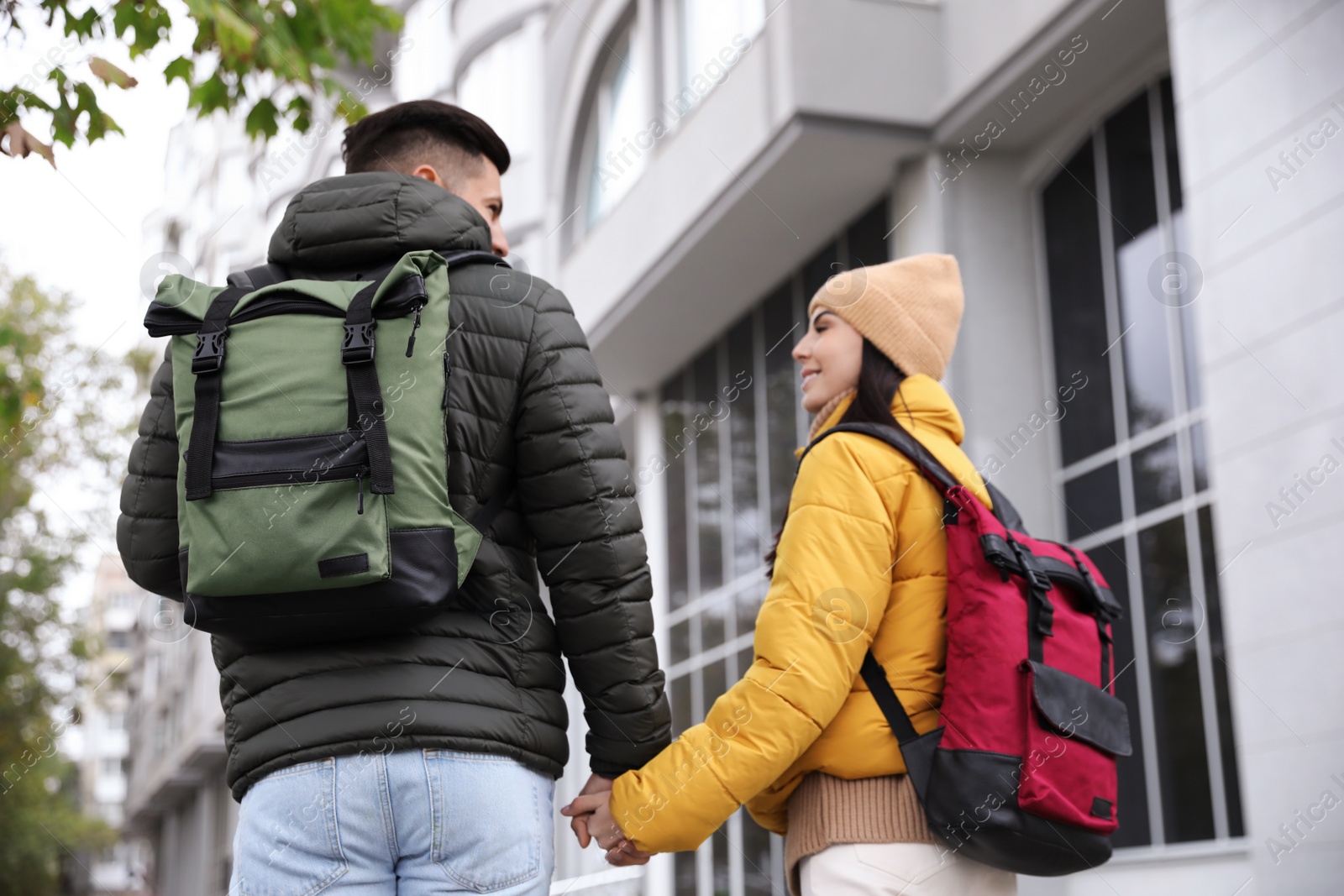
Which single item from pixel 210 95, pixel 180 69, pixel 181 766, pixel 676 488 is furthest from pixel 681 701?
pixel 181 766

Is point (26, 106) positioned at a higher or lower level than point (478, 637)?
higher

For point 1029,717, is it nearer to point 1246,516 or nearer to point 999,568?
point 999,568

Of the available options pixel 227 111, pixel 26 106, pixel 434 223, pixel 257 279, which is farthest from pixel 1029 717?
pixel 227 111

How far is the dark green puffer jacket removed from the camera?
243 cm

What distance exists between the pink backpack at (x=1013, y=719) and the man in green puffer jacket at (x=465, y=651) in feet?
1.89

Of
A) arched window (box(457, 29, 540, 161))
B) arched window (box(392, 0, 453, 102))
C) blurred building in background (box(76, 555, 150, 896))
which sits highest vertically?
arched window (box(392, 0, 453, 102))

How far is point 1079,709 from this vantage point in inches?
104

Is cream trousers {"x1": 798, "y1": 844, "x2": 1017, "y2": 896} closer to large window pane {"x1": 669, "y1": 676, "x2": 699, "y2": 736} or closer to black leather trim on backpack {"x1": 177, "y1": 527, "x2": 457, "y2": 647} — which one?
black leather trim on backpack {"x1": 177, "y1": 527, "x2": 457, "y2": 647}

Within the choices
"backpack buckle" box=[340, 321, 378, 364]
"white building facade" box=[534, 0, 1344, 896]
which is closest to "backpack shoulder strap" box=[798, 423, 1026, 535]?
"backpack buckle" box=[340, 321, 378, 364]

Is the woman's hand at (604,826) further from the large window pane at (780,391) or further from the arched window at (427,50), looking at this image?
the arched window at (427,50)

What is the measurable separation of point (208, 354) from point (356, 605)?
0.54 meters

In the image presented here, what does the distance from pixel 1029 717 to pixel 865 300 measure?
1.11 m

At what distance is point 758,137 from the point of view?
8062 mm

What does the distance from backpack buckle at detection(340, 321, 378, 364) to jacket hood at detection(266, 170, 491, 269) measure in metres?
0.25
